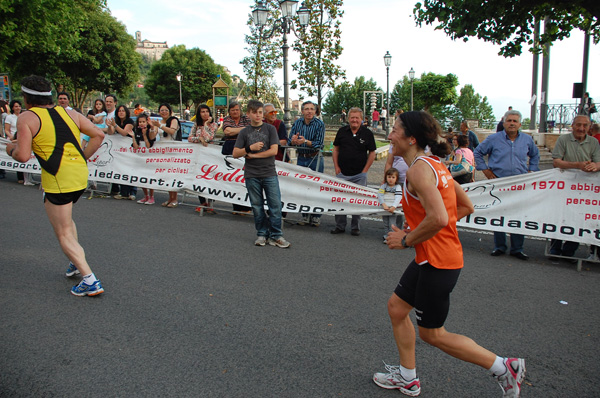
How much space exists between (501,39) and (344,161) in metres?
5.13

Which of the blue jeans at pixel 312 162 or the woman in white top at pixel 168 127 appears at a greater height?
the woman in white top at pixel 168 127

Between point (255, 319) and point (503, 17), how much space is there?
8456 mm

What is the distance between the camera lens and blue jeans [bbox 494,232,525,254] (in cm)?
639

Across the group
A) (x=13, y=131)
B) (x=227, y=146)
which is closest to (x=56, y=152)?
(x=227, y=146)

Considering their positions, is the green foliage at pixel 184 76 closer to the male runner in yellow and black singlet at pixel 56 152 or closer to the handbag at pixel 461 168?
the handbag at pixel 461 168

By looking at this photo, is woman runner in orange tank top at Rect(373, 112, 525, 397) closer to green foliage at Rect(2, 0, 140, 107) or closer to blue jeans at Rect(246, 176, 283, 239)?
blue jeans at Rect(246, 176, 283, 239)

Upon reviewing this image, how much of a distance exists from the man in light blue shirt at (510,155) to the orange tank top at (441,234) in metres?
4.14

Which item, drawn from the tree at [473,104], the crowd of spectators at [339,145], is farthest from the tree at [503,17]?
the tree at [473,104]

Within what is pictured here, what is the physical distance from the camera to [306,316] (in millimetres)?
4234

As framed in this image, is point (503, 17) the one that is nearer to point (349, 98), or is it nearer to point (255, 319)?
point (255, 319)

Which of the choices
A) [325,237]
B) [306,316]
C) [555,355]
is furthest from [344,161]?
[555,355]

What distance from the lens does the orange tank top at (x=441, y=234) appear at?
8.81ft

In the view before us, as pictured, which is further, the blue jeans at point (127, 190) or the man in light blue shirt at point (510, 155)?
the blue jeans at point (127, 190)

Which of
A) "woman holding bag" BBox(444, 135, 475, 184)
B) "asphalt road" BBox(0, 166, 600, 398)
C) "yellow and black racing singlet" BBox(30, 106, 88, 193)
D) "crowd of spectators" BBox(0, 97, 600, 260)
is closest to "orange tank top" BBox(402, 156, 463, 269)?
"asphalt road" BBox(0, 166, 600, 398)
